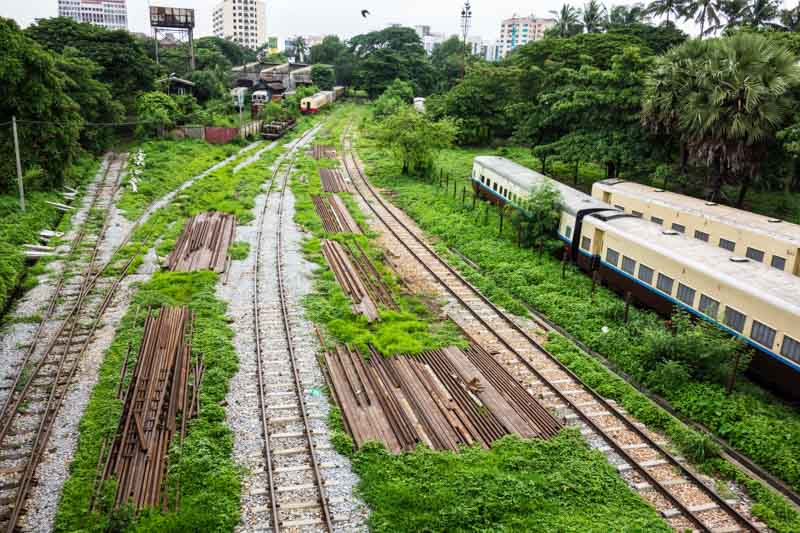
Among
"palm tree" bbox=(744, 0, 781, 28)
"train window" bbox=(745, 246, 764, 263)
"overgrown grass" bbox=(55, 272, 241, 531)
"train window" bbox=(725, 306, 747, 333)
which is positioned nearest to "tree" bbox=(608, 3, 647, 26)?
"palm tree" bbox=(744, 0, 781, 28)

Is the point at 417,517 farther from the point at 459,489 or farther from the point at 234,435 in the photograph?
the point at 234,435

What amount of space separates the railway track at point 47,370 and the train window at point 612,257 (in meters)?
16.4

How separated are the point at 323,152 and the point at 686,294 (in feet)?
120

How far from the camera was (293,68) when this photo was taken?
105250mm

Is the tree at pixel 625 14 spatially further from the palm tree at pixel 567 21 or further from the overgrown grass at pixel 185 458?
the overgrown grass at pixel 185 458

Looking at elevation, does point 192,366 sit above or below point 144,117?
below

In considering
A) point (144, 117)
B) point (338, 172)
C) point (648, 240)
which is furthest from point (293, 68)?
point (648, 240)

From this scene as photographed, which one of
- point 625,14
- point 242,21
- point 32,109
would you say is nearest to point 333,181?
point 32,109

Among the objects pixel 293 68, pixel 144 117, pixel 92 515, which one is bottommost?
pixel 92 515

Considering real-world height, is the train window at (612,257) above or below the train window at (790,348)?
above

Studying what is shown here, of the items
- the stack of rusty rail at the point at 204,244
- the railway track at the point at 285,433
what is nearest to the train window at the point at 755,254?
the railway track at the point at 285,433

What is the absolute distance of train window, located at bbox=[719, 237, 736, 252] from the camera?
20763 mm

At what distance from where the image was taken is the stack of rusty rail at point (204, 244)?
74.8 feet

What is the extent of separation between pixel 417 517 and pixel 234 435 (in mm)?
4459
